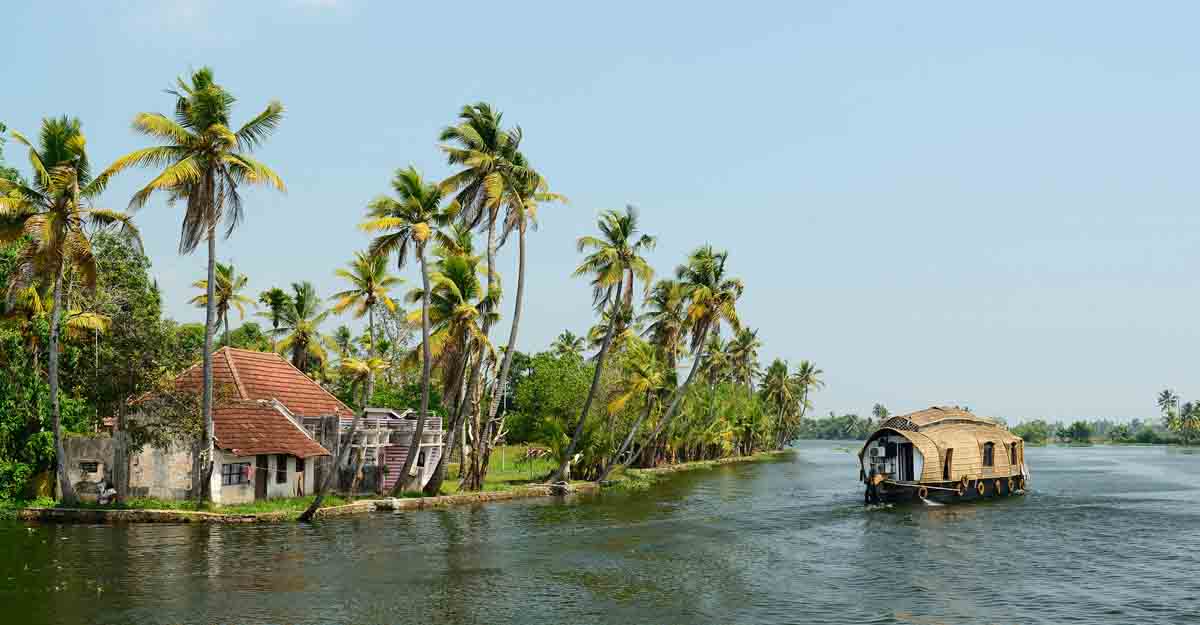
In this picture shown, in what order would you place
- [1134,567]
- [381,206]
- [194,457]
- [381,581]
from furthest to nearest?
[381,206] < [194,457] < [1134,567] < [381,581]

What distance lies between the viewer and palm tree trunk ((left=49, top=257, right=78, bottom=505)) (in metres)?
33.9

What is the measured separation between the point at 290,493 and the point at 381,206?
13.5 metres

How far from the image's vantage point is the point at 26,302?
3769cm

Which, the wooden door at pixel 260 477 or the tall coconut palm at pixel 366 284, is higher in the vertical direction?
the tall coconut palm at pixel 366 284

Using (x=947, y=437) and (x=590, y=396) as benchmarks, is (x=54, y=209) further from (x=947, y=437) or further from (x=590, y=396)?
(x=947, y=437)

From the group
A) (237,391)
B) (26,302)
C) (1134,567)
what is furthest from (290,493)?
(1134,567)

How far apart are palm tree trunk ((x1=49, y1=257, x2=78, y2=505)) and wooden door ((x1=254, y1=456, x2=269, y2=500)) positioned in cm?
671

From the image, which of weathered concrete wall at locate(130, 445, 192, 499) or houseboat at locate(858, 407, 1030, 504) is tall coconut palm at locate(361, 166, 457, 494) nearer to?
weathered concrete wall at locate(130, 445, 192, 499)

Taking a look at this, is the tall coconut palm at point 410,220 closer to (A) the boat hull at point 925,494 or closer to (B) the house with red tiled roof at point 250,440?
(B) the house with red tiled roof at point 250,440

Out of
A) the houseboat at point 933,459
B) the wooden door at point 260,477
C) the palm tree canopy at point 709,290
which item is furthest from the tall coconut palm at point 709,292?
the wooden door at point 260,477

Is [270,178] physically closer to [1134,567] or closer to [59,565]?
[59,565]

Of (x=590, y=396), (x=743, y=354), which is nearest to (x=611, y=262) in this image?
(x=590, y=396)

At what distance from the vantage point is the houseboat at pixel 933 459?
157 ft

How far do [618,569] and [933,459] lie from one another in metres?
25.0
